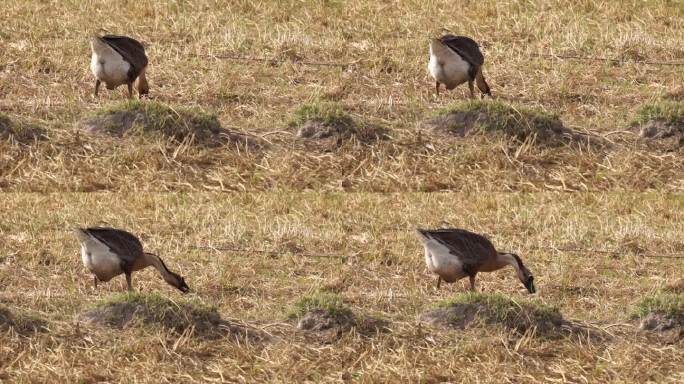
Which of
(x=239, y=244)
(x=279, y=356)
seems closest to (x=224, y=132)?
(x=239, y=244)

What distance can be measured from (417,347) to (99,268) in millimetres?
2865

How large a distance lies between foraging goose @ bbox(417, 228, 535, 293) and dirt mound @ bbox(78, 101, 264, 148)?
202 cm

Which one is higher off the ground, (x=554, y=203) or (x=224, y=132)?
(x=224, y=132)

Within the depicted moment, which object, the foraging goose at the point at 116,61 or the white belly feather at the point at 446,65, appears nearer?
the foraging goose at the point at 116,61

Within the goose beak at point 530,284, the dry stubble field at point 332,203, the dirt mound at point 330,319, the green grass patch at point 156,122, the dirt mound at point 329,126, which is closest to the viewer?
the dry stubble field at point 332,203

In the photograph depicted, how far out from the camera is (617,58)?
684 inches

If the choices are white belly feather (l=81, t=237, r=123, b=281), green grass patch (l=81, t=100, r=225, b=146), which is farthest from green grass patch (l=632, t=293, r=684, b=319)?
white belly feather (l=81, t=237, r=123, b=281)

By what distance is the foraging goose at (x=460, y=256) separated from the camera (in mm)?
13328

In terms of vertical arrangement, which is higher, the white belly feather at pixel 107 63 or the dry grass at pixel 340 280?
the white belly feather at pixel 107 63

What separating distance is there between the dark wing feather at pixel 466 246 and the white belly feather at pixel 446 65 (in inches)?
86.7

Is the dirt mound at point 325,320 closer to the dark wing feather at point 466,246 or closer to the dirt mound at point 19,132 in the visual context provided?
the dark wing feather at point 466,246

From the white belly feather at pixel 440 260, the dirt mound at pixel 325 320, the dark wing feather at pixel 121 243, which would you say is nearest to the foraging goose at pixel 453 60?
the white belly feather at pixel 440 260

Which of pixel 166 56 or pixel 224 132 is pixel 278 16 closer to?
pixel 166 56

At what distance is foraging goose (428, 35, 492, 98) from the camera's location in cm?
1524
